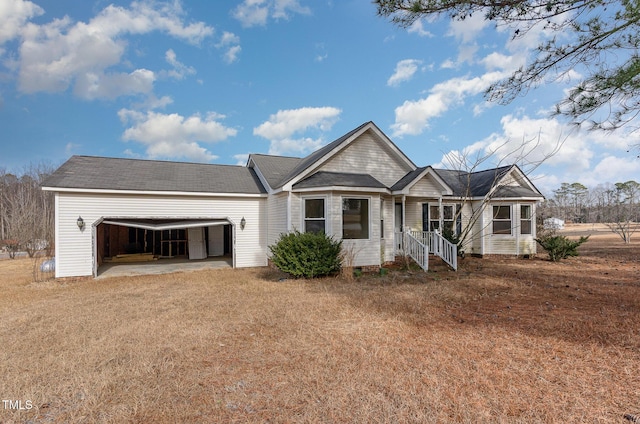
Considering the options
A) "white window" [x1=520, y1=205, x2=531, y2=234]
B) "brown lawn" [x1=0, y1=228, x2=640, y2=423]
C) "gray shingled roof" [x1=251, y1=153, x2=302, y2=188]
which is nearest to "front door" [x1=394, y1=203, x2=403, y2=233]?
"gray shingled roof" [x1=251, y1=153, x2=302, y2=188]

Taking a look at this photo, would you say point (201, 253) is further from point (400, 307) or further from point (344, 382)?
point (344, 382)

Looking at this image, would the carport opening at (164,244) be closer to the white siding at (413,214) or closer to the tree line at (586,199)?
the white siding at (413,214)

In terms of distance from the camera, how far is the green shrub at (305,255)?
31.4 feet

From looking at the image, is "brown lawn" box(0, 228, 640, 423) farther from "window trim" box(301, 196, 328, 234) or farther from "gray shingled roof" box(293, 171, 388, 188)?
"gray shingled roof" box(293, 171, 388, 188)

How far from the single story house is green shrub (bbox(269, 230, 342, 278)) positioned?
1.15m

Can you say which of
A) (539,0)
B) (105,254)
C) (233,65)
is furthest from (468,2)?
(105,254)

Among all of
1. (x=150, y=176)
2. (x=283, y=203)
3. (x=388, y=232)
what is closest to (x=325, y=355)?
(x=283, y=203)

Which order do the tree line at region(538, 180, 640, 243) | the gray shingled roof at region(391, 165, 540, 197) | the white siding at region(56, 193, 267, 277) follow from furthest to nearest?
the tree line at region(538, 180, 640, 243), the gray shingled roof at region(391, 165, 540, 197), the white siding at region(56, 193, 267, 277)

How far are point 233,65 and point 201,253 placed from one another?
10705mm

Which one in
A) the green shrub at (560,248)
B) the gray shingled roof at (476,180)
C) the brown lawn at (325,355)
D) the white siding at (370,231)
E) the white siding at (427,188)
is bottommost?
the brown lawn at (325,355)

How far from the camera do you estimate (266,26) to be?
14.6 metres

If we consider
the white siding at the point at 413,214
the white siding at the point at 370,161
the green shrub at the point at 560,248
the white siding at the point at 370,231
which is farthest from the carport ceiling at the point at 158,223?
the green shrub at the point at 560,248

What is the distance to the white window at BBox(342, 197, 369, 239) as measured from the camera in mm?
11148

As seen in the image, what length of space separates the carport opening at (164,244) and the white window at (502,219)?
543 inches
